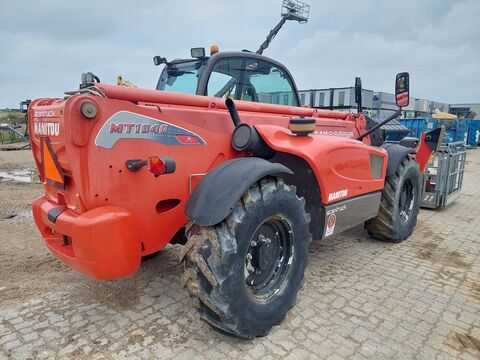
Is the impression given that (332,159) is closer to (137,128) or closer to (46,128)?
(137,128)

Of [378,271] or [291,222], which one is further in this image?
[378,271]

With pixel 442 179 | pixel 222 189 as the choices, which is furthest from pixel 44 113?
Answer: pixel 442 179

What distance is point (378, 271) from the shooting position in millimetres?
3871

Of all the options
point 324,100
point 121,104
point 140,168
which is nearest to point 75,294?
point 140,168

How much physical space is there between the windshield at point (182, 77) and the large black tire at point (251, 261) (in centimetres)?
156

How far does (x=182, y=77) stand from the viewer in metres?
3.91

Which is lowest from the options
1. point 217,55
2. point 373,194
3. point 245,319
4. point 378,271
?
point 378,271

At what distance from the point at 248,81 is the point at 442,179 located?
4572 millimetres

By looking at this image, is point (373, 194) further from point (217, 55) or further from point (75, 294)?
point (75, 294)

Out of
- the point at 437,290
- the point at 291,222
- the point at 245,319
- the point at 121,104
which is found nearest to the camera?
the point at 121,104

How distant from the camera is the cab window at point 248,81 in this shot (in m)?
3.53

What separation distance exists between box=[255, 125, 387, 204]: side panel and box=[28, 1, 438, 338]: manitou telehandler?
13mm

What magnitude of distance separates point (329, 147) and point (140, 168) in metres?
1.62

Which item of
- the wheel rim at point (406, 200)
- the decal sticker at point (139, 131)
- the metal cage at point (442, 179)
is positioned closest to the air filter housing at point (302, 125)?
the decal sticker at point (139, 131)
